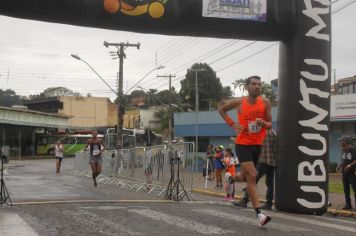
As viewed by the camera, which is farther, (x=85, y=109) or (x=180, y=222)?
(x=85, y=109)

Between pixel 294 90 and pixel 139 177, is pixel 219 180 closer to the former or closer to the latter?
pixel 139 177

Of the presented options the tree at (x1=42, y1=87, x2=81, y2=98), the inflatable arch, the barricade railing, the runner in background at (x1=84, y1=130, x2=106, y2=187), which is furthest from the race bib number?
the tree at (x1=42, y1=87, x2=81, y2=98)

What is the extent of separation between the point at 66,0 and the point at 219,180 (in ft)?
42.5

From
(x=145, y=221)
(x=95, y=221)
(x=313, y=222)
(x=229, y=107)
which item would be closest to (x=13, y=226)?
(x=95, y=221)

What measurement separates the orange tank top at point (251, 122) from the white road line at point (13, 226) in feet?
9.99

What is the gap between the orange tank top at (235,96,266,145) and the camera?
7680 millimetres

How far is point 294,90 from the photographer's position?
972 cm

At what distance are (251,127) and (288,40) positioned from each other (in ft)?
9.55

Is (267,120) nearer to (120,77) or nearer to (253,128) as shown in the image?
(253,128)

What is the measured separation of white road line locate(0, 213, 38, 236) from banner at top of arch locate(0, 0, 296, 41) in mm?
3239

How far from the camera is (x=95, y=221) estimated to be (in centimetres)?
758

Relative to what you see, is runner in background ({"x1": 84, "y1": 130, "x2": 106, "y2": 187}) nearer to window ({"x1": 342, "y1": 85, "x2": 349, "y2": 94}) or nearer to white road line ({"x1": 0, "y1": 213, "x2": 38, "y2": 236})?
white road line ({"x1": 0, "y1": 213, "x2": 38, "y2": 236})

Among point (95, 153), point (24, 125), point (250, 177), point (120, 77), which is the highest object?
point (120, 77)

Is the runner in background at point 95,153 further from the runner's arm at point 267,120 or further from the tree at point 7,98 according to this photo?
the tree at point 7,98
